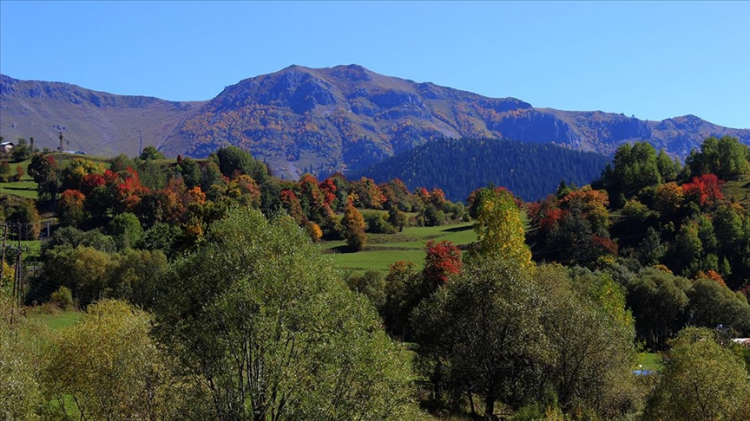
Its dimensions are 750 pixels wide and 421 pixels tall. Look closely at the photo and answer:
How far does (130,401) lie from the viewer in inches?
1566

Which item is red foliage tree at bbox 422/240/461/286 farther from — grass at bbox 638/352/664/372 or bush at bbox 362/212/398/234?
bush at bbox 362/212/398/234

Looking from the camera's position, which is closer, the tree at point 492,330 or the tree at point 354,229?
the tree at point 492,330

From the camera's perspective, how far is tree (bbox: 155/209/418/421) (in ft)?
109

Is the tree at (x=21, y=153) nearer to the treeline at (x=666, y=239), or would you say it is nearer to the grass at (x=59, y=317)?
the grass at (x=59, y=317)

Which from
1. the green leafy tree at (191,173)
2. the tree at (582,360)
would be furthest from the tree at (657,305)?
the green leafy tree at (191,173)

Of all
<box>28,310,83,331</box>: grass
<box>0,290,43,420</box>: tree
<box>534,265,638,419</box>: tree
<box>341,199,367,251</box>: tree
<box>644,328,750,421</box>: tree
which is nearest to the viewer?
<box>0,290,43,420</box>: tree

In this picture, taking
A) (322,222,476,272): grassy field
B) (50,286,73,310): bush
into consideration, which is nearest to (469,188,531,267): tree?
(322,222,476,272): grassy field

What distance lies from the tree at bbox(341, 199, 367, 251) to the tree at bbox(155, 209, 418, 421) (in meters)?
100

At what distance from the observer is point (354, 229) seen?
458 ft

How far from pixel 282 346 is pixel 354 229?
10619 cm

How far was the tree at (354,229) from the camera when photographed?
451ft

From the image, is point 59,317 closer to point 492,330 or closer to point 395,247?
point 492,330

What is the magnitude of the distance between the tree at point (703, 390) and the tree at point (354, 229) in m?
99.7

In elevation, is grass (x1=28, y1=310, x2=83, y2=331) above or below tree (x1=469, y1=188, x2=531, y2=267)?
below
